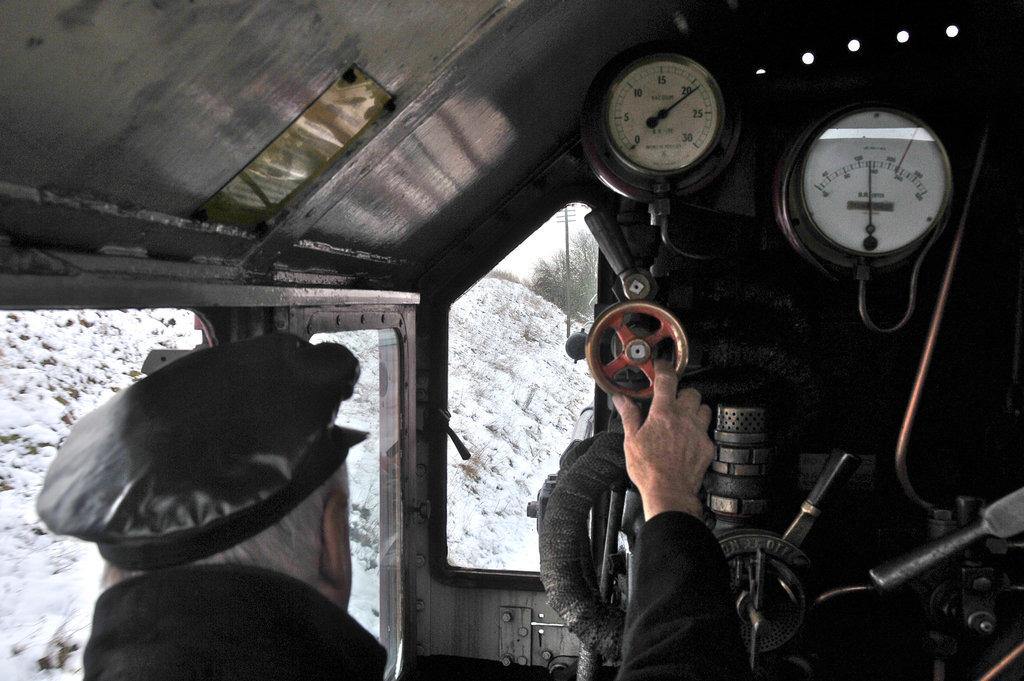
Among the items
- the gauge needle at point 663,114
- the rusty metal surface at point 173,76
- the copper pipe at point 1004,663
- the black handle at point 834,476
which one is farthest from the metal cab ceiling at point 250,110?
the copper pipe at point 1004,663

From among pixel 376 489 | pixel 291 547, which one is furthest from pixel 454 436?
pixel 291 547

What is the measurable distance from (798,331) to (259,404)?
1514 mm

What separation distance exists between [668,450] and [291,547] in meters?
0.72

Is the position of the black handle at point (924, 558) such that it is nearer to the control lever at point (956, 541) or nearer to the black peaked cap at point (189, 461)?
the control lever at point (956, 541)

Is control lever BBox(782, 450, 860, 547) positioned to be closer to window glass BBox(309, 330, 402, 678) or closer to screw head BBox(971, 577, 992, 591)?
screw head BBox(971, 577, 992, 591)

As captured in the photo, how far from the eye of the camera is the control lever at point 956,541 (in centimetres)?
133

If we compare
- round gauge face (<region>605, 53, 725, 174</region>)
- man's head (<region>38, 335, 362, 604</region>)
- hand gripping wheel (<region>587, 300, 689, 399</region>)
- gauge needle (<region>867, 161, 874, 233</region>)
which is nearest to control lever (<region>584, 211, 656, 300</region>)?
hand gripping wheel (<region>587, 300, 689, 399</region>)

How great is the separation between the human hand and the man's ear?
0.56m

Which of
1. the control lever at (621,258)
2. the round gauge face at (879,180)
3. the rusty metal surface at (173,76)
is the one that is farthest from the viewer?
the control lever at (621,258)

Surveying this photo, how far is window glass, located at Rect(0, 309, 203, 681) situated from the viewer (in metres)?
0.75

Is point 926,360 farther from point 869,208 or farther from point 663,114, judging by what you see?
point 663,114

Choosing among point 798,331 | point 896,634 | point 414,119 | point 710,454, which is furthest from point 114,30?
point 896,634

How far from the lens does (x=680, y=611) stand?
0.96m

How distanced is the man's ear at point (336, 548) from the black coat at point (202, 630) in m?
0.17
